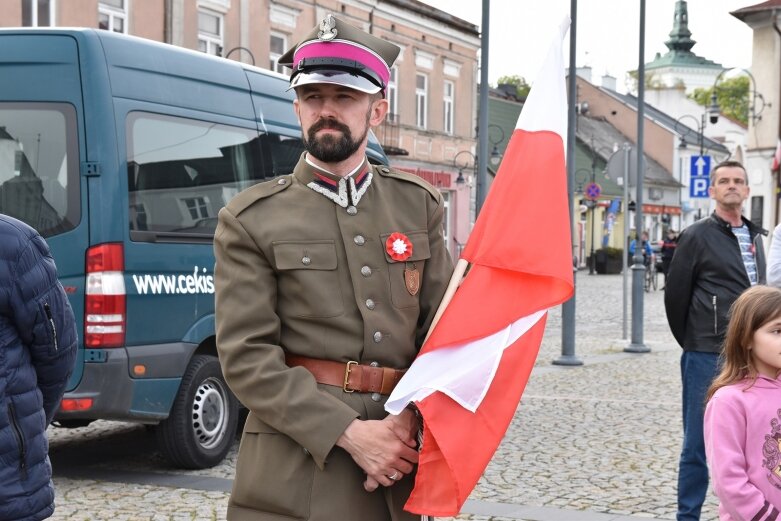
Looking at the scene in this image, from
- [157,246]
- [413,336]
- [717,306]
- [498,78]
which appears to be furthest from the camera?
[498,78]

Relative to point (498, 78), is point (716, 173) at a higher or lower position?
lower

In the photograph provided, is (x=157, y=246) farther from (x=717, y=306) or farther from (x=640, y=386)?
(x=640, y=386)

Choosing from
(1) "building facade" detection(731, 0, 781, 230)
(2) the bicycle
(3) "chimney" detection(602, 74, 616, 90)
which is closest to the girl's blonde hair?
(2) the bicycle

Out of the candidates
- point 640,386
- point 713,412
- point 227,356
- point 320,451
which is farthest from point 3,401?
point 640,386

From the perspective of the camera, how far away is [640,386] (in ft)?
40.9

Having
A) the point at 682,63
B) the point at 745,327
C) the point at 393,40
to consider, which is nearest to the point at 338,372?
the point at 745,327

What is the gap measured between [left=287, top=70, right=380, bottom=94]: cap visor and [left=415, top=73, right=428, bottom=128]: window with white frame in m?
30.6

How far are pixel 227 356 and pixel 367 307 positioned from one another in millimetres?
369

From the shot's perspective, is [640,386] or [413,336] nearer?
[413,336]

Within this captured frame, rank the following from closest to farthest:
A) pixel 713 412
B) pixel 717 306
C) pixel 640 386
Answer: pixel 713 412 → pixel 717 306 → pixel 640 386

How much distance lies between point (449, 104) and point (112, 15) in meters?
14.8

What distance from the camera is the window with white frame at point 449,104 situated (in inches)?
1389

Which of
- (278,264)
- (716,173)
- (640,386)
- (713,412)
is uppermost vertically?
(716,173)

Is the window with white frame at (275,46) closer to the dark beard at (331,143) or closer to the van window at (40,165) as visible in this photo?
the van window at (40,165)
